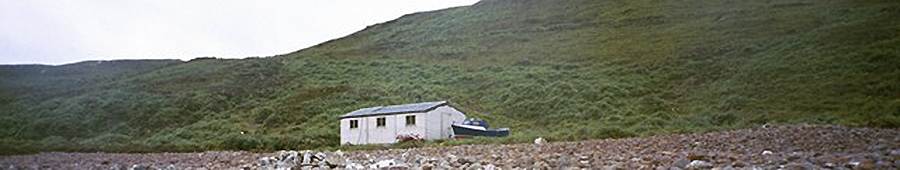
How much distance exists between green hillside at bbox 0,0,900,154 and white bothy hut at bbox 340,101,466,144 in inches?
37.4

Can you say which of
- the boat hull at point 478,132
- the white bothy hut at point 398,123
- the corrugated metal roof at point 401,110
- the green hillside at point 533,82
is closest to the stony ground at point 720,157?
the green hillside at point 533,82

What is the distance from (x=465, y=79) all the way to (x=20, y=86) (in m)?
26.0

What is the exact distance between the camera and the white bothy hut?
73.1 feet

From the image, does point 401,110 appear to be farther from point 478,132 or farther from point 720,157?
point 720,157

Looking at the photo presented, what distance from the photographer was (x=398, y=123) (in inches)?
896

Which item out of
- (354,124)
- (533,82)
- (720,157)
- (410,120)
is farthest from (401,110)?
(533,82)

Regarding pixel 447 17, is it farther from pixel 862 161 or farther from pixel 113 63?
pixel 862 161

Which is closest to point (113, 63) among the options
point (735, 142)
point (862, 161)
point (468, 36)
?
point (468, 36)

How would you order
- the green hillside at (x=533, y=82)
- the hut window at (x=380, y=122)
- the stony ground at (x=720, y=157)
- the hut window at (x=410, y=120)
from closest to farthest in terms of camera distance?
the stony ground at (x=720, y=157), the hut window at (x=410, y=120), the hut window at (x=380, y=122), the green hillside at (x=533, y=82)

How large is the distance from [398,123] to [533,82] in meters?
15.4

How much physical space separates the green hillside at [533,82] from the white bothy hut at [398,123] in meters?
0.95

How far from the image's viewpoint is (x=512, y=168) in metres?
9.88

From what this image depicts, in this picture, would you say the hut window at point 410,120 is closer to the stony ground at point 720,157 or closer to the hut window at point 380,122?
the hut window at point 380,122

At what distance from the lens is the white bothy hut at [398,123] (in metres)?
22.3
